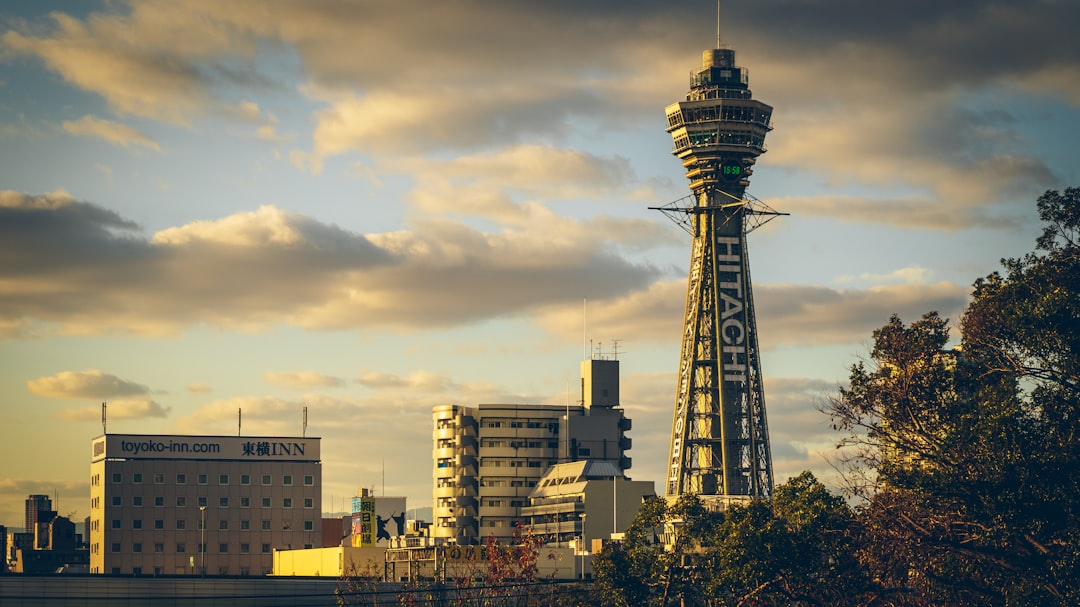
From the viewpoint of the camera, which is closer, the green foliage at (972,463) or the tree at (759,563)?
the green foliage at (972,463)

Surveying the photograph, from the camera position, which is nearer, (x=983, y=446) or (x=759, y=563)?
(x=983, y=446)

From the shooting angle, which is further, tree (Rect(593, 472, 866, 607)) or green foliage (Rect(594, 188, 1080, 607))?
tree (Rect(593, 472, 866, 607))

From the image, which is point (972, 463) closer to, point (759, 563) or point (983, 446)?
point (983, 446)

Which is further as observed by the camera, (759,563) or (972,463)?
(759,563)

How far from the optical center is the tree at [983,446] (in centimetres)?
7444

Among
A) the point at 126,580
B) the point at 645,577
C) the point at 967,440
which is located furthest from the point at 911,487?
the point at 126,580

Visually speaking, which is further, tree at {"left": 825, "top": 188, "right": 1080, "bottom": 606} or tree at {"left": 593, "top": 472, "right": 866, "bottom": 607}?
tree at {"left": 593, "top": 472, "right": 866, "bottom": 607}

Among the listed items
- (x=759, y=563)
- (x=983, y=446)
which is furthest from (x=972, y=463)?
(x=759, y=563)

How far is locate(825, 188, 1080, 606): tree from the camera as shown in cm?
7444

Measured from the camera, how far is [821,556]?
96562 millimetres

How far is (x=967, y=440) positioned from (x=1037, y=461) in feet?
12.2

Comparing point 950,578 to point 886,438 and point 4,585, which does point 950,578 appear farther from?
point 4,585

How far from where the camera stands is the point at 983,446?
75.8 metres

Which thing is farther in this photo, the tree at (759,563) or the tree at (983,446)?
the tree at (759,563)
